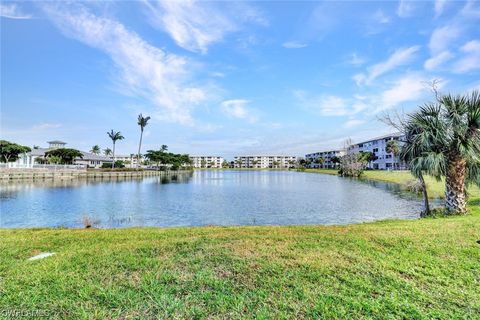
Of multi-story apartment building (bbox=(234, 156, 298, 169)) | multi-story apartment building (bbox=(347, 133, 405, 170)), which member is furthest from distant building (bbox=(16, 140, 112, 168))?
multi-story apartment building (bbox=(234, 156, 298, 169))

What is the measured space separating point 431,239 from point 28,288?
768 centimetres

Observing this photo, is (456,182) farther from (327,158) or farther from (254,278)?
(327,158)

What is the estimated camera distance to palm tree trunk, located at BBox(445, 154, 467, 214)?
10859 millimetres

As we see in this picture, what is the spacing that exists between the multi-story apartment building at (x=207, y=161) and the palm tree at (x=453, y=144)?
177 m

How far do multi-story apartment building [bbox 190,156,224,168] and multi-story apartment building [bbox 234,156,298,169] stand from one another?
1241cm

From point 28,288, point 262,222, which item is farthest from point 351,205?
point 28,288

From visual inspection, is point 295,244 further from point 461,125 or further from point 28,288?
point 461,125

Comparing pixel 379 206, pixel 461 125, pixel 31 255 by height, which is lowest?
pixel 379 206

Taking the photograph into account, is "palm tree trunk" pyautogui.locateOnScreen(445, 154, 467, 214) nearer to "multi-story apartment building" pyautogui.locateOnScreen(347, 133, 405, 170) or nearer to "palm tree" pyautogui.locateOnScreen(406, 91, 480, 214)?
"palm tree" pyautogui.locateOnScreen(406, 91, 480, 214)

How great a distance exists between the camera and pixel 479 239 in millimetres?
6113

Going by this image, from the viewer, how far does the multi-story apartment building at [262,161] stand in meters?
187

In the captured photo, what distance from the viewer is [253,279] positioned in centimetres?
416

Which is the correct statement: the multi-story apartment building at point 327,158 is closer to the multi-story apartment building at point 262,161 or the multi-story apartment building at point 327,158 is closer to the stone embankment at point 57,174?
the multi-story apartment building at point 262,161

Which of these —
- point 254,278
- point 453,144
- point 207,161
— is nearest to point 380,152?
point 453,144
